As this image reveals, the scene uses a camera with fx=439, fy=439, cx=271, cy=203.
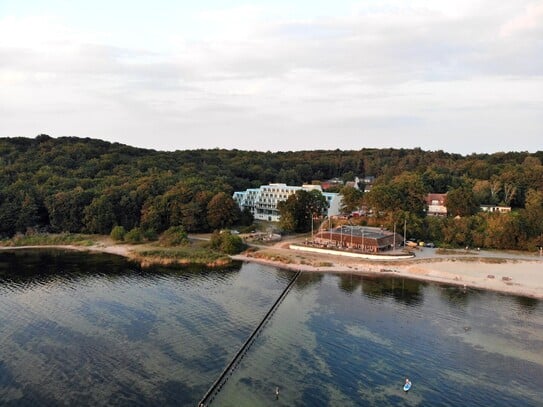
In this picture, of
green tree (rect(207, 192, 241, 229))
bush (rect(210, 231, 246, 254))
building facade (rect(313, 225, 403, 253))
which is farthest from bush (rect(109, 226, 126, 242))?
building facade (rect(313, 225, 403, 253))

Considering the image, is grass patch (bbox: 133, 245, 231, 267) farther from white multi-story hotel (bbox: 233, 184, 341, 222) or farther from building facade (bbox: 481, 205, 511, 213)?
building facade (bbox: 481, 205, 511, 213)

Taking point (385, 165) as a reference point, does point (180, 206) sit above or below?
below

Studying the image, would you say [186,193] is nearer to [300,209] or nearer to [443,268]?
[300,209]

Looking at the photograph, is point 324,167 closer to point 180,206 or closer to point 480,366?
point 180,206

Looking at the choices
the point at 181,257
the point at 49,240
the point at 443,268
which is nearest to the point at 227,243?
the point at 181,257

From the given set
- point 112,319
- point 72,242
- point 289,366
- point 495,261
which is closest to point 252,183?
point 72,242

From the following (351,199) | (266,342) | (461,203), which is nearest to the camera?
(266,342)
